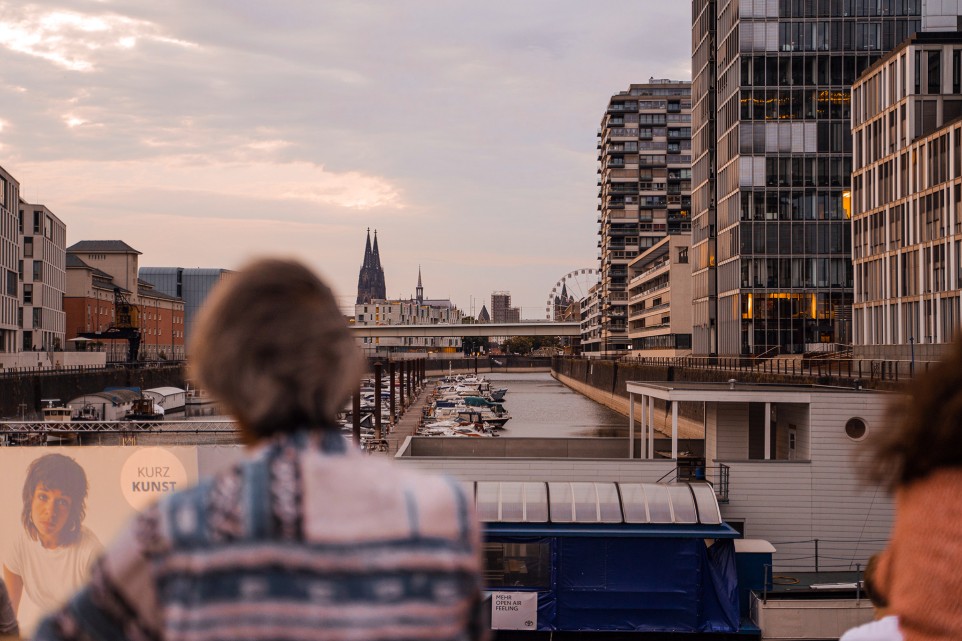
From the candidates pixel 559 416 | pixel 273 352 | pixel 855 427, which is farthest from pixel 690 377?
pixel 273 352

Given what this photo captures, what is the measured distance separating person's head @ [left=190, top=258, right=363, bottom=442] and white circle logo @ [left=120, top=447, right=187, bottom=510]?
571 inches

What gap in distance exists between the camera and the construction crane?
314 ft

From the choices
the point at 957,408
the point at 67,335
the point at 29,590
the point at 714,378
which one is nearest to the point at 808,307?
the point at 714,378

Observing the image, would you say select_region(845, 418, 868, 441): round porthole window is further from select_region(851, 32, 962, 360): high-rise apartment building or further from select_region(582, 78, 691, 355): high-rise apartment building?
select_region(582, 78, 691, 355): high-rise apartment building

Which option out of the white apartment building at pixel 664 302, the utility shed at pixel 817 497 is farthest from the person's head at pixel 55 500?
the white apartment building at pixel 664 302

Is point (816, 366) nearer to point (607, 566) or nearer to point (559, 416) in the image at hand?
point (607, 566)

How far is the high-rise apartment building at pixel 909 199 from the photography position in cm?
4209

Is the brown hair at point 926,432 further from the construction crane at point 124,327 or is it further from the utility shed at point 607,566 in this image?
the construction crane at point 124,327

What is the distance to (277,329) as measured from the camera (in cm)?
163

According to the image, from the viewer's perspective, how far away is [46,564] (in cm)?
1379

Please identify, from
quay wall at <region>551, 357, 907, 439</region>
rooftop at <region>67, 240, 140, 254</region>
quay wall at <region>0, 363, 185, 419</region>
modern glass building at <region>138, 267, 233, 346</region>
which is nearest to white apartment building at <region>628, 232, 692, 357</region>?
quay wall at <region>551, 357, 907, 439</region>

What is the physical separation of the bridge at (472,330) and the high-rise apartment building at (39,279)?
161ft

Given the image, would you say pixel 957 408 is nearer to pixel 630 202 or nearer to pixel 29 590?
pixel 29 590

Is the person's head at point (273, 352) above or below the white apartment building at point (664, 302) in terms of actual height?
below
